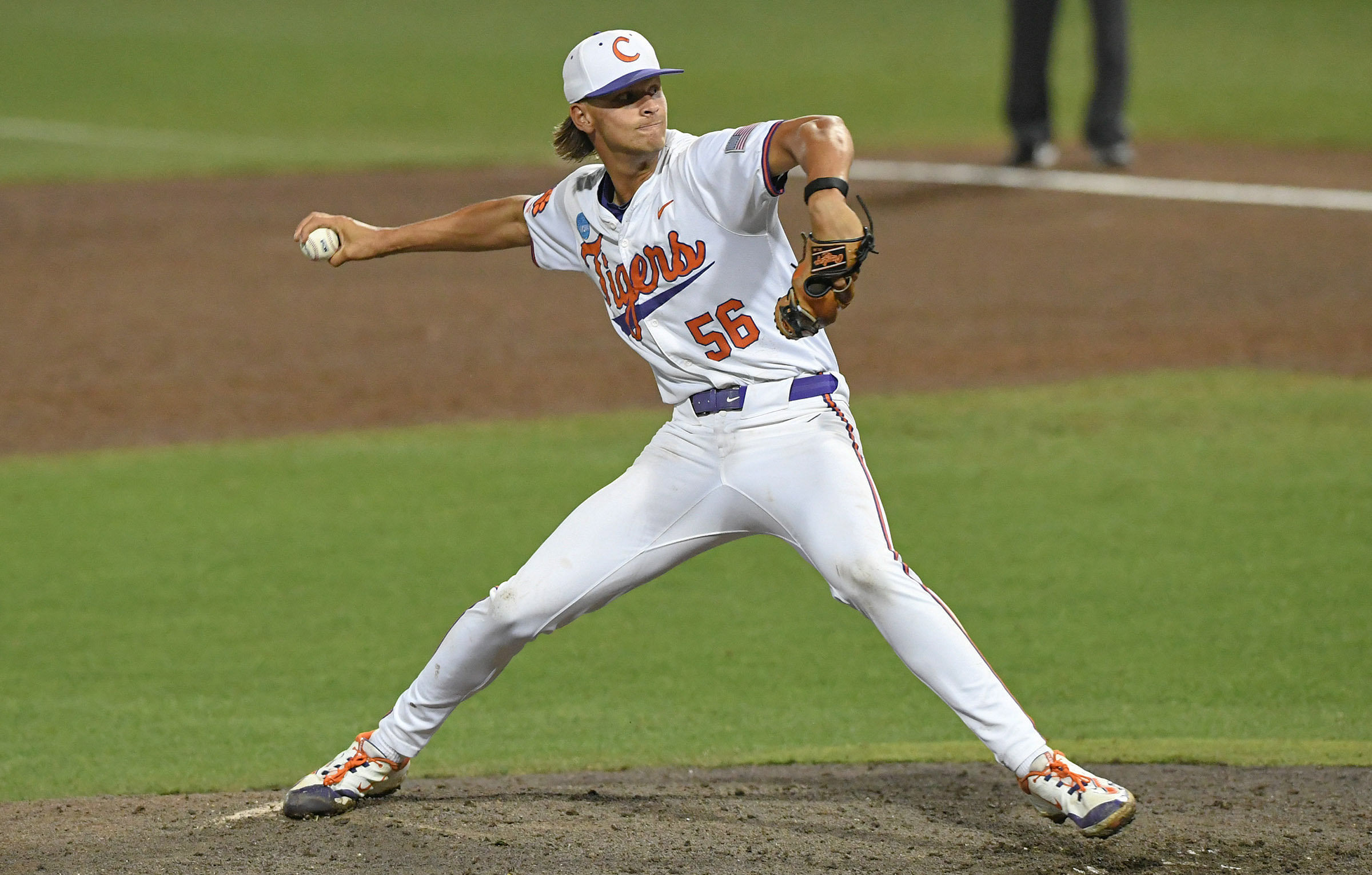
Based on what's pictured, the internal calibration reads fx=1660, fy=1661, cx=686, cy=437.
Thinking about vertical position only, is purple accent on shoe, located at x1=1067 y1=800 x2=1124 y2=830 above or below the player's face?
below

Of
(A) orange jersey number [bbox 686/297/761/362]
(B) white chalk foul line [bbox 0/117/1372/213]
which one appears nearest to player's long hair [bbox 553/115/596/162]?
(A) orange jersey number [bbox 686/297/761/362]

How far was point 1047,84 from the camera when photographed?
13.2m

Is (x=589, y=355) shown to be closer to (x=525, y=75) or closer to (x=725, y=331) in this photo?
(x=725, y=331)

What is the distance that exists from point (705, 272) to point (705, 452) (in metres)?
0.45

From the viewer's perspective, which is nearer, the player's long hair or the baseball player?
the baseball player

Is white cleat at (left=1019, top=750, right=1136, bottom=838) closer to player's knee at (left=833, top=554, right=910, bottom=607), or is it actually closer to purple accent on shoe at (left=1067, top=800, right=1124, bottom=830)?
purple accent on shoe at (left=1067, top=800, right=1124, bottom=830)

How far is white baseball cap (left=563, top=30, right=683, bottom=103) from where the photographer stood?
4.04 metres

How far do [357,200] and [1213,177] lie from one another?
22.6 ft

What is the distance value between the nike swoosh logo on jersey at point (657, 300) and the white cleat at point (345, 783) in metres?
1.31

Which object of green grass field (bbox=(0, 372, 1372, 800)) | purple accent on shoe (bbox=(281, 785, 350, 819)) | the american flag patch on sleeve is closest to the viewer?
the american flag patch on sleeve

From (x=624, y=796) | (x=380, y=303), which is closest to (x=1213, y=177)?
(x=380, y=303)

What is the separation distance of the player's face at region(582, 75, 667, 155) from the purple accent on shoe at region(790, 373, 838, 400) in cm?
68

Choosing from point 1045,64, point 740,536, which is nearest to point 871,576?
point 740,536

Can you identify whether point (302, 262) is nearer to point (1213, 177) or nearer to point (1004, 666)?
point (1213, 177)
